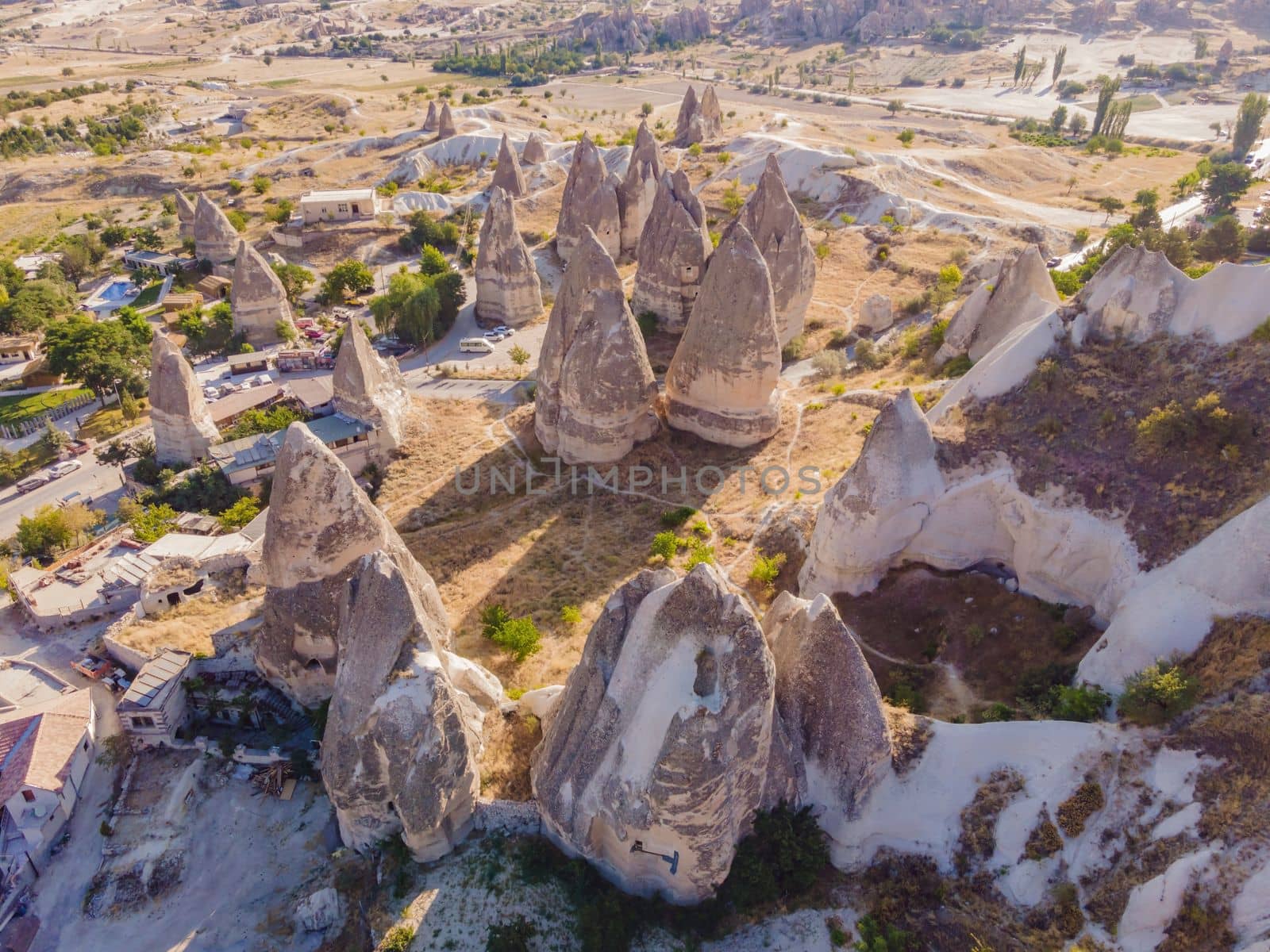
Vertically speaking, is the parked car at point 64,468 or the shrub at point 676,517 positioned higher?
the shrub at point 676,517

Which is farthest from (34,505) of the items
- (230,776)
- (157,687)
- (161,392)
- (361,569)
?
(361,569)

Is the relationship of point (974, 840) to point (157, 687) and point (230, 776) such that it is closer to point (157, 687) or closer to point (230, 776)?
point (230, 776)

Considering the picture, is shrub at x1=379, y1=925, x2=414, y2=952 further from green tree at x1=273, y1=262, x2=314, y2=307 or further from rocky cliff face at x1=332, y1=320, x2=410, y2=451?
green tree at x1=273, y1=262, x2=314, y2=307

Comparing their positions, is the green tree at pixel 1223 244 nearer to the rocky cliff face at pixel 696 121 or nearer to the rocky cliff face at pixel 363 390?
the rocky cliff face at pixel 363 390


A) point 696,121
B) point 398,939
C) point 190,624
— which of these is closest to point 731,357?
point 190,624

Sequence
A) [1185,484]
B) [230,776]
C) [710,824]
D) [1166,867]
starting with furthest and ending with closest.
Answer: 1. [230,776]
2. [1185,484]
3. [710,824]
4. [1166,867]

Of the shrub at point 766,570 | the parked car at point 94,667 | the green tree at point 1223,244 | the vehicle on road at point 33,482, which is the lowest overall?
the vehicle on road at point 33,482

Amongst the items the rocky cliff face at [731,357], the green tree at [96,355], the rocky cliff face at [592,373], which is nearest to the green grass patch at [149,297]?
the green tree at [96,355]
